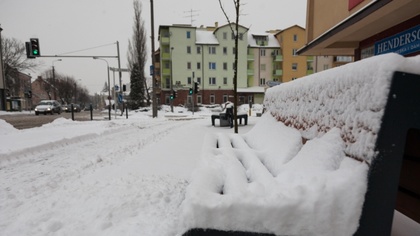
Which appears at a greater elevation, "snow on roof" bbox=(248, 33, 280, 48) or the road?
"snow on roof" bbox=(248, 33, 280, 48)

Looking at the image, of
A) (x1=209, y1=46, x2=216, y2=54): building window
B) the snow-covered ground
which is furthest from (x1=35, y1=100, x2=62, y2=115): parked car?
(x1=209, y1=46, x2=216, y2=54): building window

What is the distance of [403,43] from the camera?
515cm

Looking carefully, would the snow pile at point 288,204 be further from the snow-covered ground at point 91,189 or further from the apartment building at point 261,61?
the apartment building at point 261,61

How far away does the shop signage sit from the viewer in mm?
4658

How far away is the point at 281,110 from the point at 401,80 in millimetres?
1624

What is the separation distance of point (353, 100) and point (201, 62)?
156 feet

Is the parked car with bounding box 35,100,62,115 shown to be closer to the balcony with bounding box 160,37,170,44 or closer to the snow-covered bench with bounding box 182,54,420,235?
the balcony with bounding box 160,37,170,44

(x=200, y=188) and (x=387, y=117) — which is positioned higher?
(x=387, y=117)

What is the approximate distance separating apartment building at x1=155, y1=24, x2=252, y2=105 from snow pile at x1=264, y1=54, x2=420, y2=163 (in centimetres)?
4443

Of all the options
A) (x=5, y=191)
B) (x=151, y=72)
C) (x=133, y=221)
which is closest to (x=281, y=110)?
(x=133, y=221)

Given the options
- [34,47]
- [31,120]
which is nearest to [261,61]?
[34,47]

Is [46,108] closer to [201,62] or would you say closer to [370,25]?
[201,62]

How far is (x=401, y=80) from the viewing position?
1062 mm

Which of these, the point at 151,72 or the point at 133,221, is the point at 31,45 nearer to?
the point at 151,72
